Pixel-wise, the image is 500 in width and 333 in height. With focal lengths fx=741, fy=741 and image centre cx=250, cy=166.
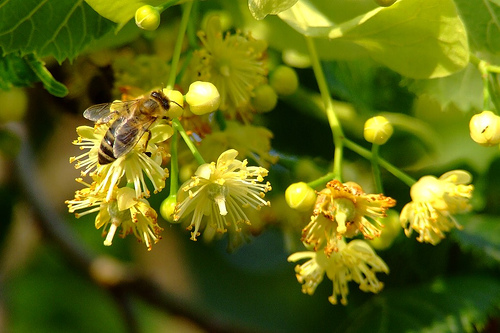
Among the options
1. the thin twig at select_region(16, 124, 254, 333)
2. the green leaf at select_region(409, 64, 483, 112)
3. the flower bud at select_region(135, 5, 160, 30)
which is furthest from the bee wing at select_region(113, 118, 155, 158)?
the thin twig at select_region(16, 124, 254, 333)

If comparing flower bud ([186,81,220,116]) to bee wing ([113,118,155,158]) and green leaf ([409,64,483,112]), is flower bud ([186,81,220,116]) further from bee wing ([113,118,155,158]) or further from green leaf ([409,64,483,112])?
green leaf ([409,64,483,112])

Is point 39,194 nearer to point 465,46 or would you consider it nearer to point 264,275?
point 264,275

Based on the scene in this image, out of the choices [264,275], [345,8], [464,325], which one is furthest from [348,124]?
→ [264,275]

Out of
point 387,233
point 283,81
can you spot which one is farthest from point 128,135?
point 387,233

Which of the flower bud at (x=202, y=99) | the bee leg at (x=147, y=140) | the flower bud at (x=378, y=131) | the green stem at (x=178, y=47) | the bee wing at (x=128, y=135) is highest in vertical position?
the green stem at (x=178, y=47)

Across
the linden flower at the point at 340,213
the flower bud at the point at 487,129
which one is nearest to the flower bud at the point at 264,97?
the linden flower at the point at 340,213

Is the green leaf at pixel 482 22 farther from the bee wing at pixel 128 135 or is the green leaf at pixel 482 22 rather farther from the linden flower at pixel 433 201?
the bee wing at pixel 128 135

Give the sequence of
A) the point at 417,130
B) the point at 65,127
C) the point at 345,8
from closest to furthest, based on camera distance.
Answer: the point at 345,8 → the point at 417,130 → the point at 65,127
